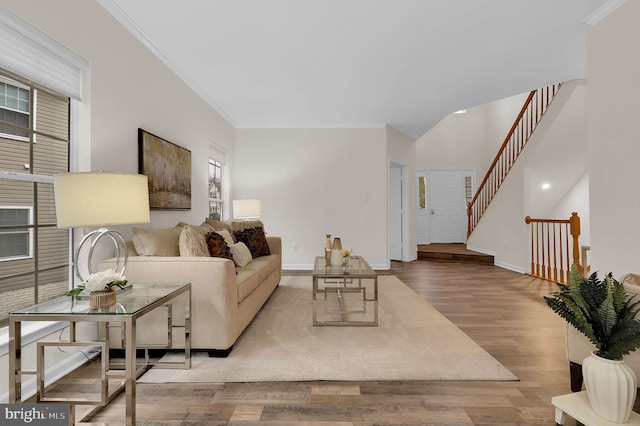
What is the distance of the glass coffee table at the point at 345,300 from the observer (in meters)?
2.92

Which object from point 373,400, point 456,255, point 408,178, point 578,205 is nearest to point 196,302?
point 373,400

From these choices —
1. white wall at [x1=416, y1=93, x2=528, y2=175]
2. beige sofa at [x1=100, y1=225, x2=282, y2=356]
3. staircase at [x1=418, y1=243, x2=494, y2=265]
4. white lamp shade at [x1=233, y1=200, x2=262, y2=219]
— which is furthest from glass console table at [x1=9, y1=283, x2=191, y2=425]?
white wall at [x1=416, y1=93, x2=528, y2=175]

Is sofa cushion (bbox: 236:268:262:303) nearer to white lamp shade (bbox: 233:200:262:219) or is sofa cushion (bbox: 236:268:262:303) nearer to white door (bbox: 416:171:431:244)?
white lamp shade (bbox: 233:200:262:219)

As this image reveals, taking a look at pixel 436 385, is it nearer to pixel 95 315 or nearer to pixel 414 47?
pixel 95 315

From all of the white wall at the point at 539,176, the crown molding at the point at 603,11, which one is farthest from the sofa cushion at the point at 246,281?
the white wall at the point at 539,176

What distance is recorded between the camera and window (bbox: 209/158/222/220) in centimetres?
509

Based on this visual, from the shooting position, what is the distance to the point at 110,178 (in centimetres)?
176

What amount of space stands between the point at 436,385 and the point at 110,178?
2.26 m

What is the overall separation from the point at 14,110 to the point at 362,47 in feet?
9.33

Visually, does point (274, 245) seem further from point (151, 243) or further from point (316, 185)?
point (151, 243)

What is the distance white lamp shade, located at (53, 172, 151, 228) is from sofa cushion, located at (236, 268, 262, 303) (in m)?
1.01

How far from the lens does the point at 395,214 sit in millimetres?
6988

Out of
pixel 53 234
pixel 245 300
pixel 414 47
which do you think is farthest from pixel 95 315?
pixel 414 47

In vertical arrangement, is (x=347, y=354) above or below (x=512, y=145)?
below
